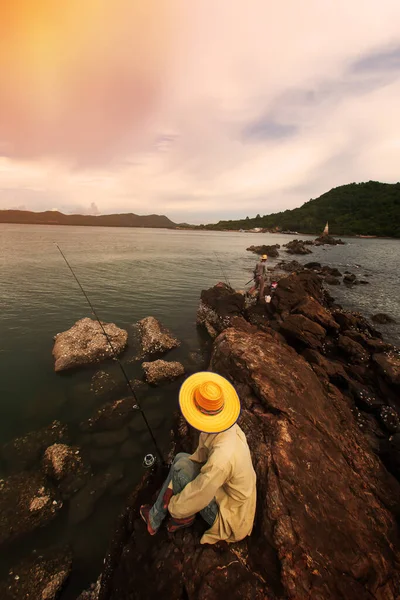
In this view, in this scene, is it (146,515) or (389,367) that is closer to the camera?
(146,515)

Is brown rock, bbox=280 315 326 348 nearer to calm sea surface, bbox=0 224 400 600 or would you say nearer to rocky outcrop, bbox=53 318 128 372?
calm sea surface, bbox=0 224 400 600

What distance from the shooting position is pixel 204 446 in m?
3.83

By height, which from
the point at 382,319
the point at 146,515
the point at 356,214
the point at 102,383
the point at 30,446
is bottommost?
the point at 382,319

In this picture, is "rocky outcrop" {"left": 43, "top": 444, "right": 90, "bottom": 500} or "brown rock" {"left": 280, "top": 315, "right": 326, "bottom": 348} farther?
"brown rock" {"left": 280, "top": 315, "right": 326, "bottom": 348}

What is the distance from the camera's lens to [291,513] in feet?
13.4

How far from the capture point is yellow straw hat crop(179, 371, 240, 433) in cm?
346

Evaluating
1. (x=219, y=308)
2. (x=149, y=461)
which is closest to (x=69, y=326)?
(x=219, y=308)

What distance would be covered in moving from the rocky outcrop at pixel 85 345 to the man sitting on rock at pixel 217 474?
8.25 m

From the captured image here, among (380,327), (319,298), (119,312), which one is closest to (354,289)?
(319,298)

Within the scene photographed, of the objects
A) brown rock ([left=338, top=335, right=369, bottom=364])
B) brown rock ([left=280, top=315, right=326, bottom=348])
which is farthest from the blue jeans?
brown rock ([left=338, top=335, right=369, bottom=364])

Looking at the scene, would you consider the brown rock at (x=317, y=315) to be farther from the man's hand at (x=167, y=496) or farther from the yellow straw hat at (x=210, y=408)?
the man's hand at (x=167, y=496)

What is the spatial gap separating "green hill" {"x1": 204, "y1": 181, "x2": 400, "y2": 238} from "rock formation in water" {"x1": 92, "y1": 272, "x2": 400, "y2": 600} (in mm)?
156142

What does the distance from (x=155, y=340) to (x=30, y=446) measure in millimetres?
6339

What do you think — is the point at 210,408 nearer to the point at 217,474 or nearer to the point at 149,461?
the point at 217,474
